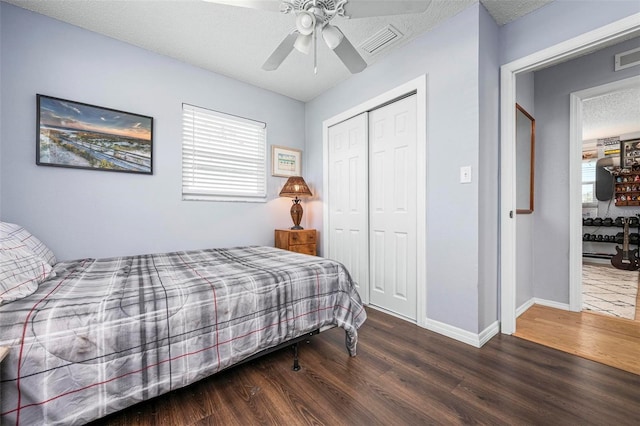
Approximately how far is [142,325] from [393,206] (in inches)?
86.8

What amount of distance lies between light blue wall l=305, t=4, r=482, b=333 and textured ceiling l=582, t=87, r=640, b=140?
2708 millimetres

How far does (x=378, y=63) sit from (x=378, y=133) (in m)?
0.71

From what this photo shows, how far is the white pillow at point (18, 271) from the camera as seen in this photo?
3.65 ft

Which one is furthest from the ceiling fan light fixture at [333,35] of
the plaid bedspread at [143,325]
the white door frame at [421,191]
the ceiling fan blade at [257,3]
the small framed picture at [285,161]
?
the small framed picture at [285,161]

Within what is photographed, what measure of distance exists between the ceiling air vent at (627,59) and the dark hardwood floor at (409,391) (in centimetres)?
253

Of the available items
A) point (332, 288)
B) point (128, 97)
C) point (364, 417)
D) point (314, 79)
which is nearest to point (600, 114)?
point (314, 79)

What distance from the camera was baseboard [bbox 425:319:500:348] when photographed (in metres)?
1.99

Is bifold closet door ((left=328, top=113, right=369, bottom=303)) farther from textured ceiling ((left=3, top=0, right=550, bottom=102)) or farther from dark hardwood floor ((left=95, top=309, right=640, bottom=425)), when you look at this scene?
dark hardwood floor ((left=95, top=309, right=640, bottom=425))

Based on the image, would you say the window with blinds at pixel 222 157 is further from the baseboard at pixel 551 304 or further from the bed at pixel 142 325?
the baseboard at pixel 551 304

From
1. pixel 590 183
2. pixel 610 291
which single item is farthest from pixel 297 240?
pixel 590 183

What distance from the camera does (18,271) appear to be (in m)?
1.25

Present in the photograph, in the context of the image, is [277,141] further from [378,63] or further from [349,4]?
[349,4]

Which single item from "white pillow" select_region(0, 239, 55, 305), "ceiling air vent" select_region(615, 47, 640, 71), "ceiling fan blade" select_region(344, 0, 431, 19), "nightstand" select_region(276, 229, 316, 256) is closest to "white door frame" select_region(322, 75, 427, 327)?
"ceiling fan blade" select_region(344, 0, 431, 19)

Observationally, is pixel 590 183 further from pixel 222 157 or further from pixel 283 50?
pixel 222 157
